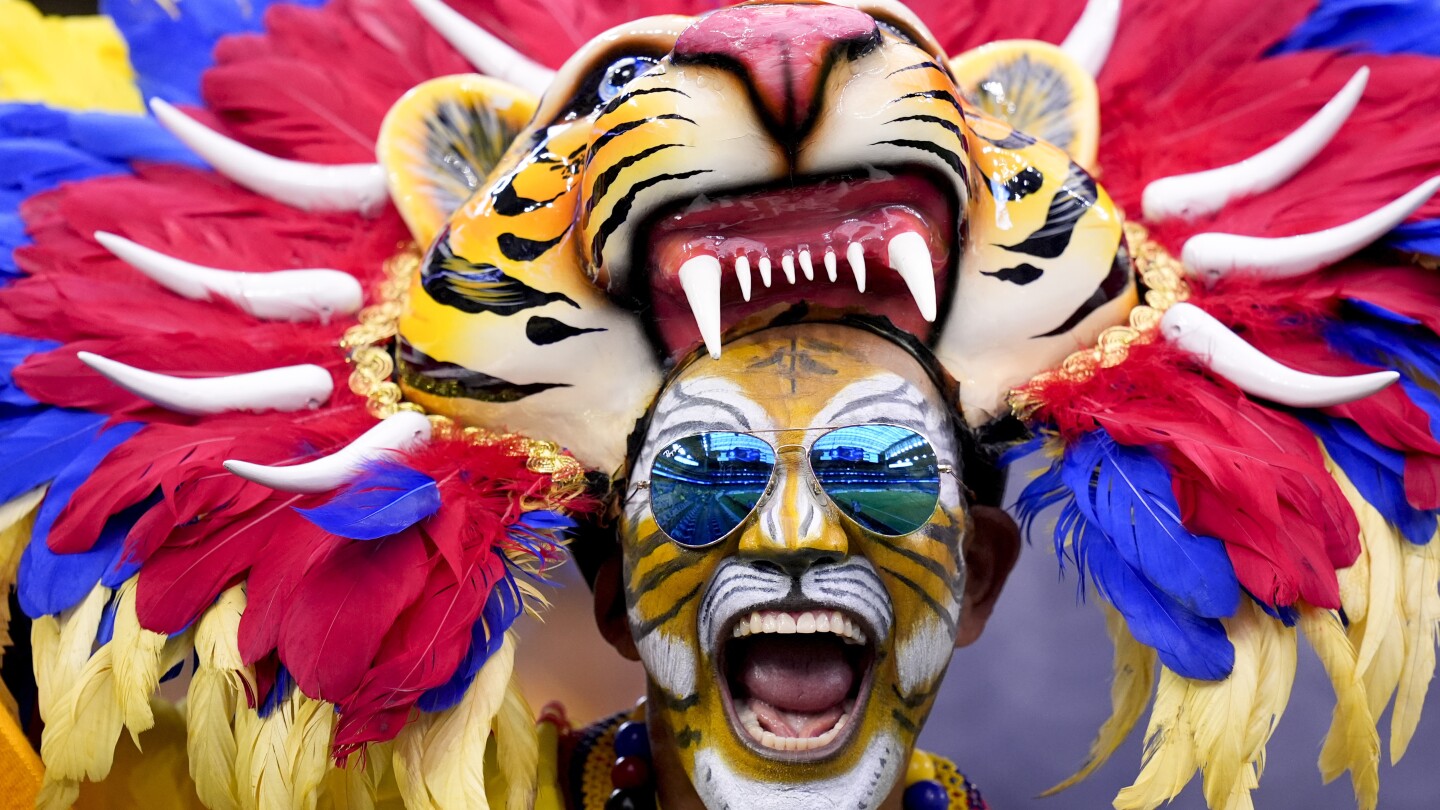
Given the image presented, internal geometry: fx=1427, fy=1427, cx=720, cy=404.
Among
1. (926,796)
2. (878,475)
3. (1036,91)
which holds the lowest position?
(926,796)

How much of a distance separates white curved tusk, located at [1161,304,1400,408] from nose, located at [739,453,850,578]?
389 millimetres

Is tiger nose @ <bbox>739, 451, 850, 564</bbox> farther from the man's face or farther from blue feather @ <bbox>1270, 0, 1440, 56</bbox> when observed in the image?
blue feather @ <bbox>1270, 0, 1440, 56</bbox>

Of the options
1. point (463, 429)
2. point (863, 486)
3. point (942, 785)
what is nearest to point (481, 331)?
point (463, 429)

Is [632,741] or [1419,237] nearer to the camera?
[1419,237]

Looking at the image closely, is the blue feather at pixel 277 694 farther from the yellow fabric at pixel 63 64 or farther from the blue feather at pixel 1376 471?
the blue feather at pixel 1376 471

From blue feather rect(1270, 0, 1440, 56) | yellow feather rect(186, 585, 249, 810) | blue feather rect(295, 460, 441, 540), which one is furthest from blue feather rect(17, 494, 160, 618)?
blue feather rect(1270, 0, 1440, 56)

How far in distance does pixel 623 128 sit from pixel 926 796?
0.88 meters

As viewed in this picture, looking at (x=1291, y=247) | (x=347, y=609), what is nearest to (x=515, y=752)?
(x=347, y=609)

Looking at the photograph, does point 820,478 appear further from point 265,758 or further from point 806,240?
point 265,758

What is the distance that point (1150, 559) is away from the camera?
4.15 feet

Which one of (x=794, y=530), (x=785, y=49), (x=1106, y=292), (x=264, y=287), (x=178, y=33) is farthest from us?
(x=178, y=33)

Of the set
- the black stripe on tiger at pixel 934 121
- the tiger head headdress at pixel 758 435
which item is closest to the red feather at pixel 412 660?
the tiger head headdress at pixel 758 435

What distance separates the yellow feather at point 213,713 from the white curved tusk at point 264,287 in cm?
35

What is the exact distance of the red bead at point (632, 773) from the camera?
5.29ft
